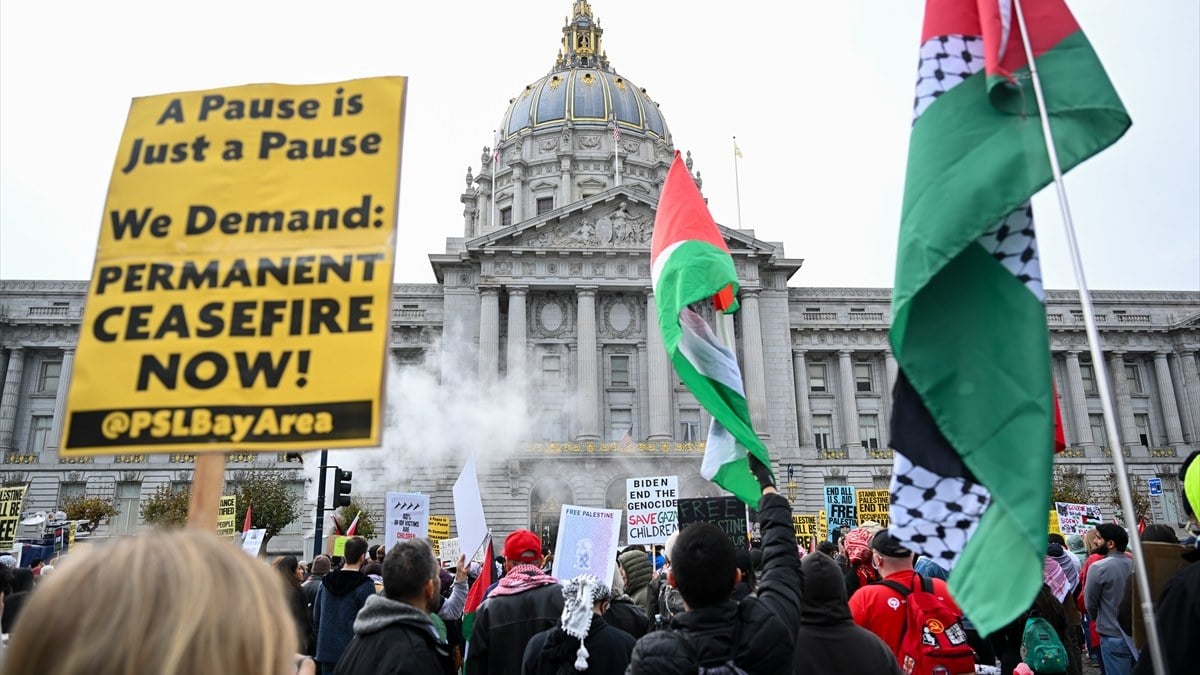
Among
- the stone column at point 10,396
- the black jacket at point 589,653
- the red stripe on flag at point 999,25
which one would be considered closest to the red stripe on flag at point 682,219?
the red stripe on flag at point 999,25

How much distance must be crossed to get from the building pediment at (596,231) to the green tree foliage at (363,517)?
15.1m

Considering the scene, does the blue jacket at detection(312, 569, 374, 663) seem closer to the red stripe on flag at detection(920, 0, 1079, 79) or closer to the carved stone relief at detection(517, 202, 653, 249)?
the red stripe on flag at detection(920, 0, 1079, 79)

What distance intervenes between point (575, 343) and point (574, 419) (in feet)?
14.7


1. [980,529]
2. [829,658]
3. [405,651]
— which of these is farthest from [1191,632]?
[405,651]

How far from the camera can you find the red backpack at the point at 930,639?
5.03 meters

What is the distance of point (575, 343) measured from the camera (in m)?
45.6

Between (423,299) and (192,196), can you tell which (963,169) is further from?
(423,299)

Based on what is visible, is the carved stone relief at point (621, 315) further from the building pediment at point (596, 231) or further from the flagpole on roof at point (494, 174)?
the flagpole on roof at point (494, 174)

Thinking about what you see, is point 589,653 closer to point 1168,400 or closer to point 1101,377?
point 1101,377

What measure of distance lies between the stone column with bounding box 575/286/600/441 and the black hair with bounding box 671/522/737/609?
39.2m

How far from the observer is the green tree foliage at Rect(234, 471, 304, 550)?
124ft

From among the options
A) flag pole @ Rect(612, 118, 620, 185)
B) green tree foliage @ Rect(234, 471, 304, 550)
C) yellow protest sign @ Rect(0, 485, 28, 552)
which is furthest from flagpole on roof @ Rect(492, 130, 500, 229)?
yellow protest sign @ Rect(0, 485, 28, 552)

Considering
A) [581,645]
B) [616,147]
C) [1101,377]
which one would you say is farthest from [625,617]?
[616,147]

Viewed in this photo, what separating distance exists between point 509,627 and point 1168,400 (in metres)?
59.7
